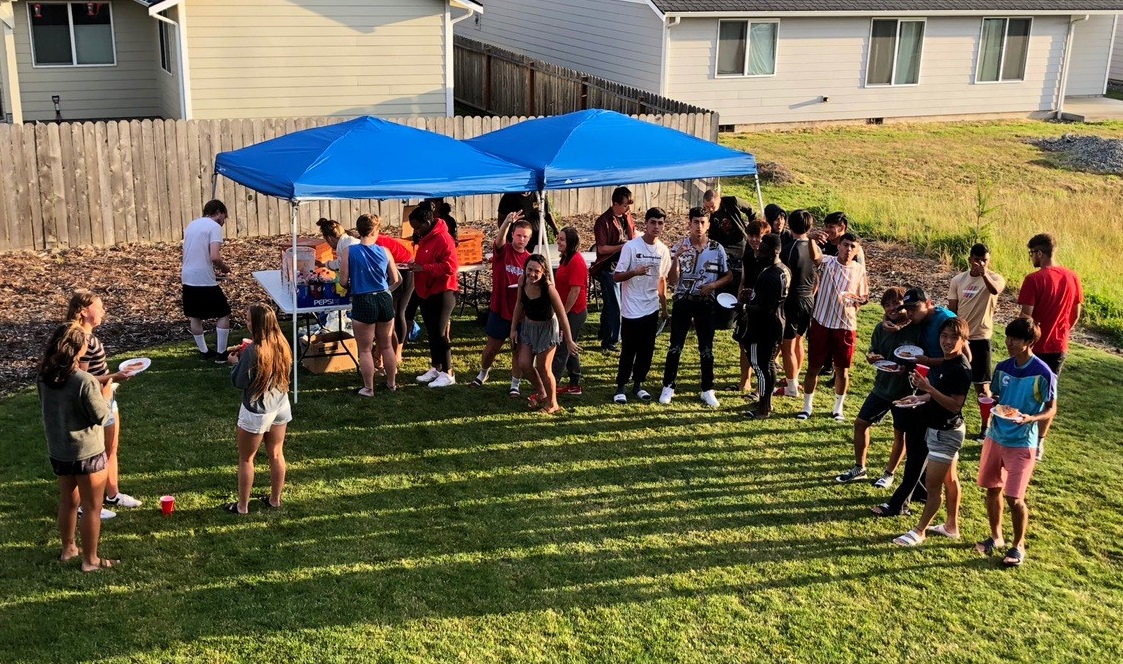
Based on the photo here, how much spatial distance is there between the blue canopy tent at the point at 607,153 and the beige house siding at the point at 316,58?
1017 centimetres

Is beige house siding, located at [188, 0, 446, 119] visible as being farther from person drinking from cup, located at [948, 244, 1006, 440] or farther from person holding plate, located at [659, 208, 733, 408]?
person drinking from cup, located at [948, 244, 1006, 440]

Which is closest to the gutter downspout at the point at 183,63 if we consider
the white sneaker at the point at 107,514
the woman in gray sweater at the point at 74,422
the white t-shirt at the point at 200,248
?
the white t-shirt at the point at 200,248

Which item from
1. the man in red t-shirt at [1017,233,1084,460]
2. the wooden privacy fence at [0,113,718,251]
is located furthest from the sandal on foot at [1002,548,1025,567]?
the wooden privacy fence at [0,113,718,251]

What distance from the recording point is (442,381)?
34.2 ft

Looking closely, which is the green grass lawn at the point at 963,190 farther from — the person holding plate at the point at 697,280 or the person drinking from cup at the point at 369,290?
the person drinking from cup at the point at 369,290

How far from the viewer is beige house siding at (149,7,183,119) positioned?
20.0 meters

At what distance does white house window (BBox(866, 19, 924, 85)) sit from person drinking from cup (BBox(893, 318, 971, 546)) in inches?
797

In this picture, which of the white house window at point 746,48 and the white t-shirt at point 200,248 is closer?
the white t-shirt at point 200,248

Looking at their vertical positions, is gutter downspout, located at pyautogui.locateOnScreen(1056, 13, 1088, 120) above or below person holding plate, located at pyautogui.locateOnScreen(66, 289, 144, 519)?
above

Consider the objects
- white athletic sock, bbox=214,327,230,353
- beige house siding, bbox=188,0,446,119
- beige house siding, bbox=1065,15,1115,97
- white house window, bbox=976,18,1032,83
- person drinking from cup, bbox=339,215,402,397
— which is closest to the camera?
person drinking from cup, bbox=339,215,402,397

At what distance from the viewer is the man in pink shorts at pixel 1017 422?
23.1 feet

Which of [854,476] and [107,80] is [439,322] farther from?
[107,80]

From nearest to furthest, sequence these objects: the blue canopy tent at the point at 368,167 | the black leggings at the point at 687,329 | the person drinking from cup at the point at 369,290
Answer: the person drinking from cup at the point at 369,290 → the blue canopy tent at the point at 368,167 → the black leggings at the point at 687,329

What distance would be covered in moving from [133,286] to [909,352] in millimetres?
9714
